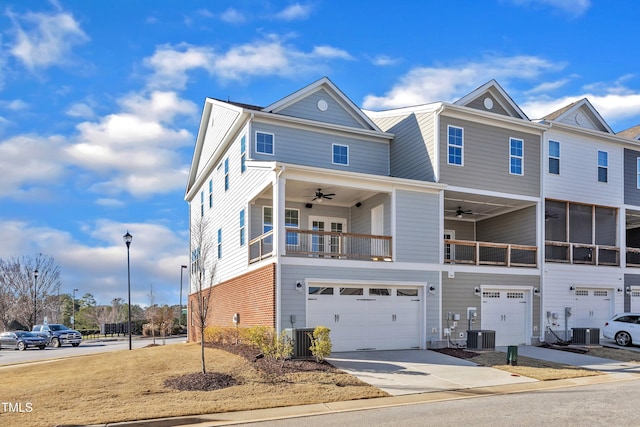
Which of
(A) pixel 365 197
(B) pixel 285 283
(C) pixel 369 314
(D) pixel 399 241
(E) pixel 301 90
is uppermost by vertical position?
(E) pixel 301 90

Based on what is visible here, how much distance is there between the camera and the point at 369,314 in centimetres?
1898

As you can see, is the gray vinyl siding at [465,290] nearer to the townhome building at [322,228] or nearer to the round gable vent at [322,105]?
the townhome building at [322,228]

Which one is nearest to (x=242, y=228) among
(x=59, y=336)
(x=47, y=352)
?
(x=47, y=352)

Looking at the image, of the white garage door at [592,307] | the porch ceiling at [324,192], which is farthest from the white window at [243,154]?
the white garage door at [592,307]

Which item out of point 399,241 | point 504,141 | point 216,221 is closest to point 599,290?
point 504,141

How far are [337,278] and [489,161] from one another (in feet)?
29.5

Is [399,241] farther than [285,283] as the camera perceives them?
Yes

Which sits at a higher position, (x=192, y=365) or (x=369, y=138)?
(x=369, y=138)

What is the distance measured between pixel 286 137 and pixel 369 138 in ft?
13.3

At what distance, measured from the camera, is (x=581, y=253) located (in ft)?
82.5

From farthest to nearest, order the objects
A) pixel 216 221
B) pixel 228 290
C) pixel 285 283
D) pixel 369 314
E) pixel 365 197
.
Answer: pixel 216 221 → pixel 228 290 → pixel 365 197 → pixel 369 314 → pixel 285 283

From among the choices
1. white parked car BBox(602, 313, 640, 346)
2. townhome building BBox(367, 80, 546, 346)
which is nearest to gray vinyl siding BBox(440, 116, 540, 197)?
townhome building BBox(367, 80, 546, 346)

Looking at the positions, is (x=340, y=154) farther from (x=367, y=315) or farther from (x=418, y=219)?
(x=367, y=315)

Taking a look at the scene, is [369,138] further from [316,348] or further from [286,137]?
[316,348]
